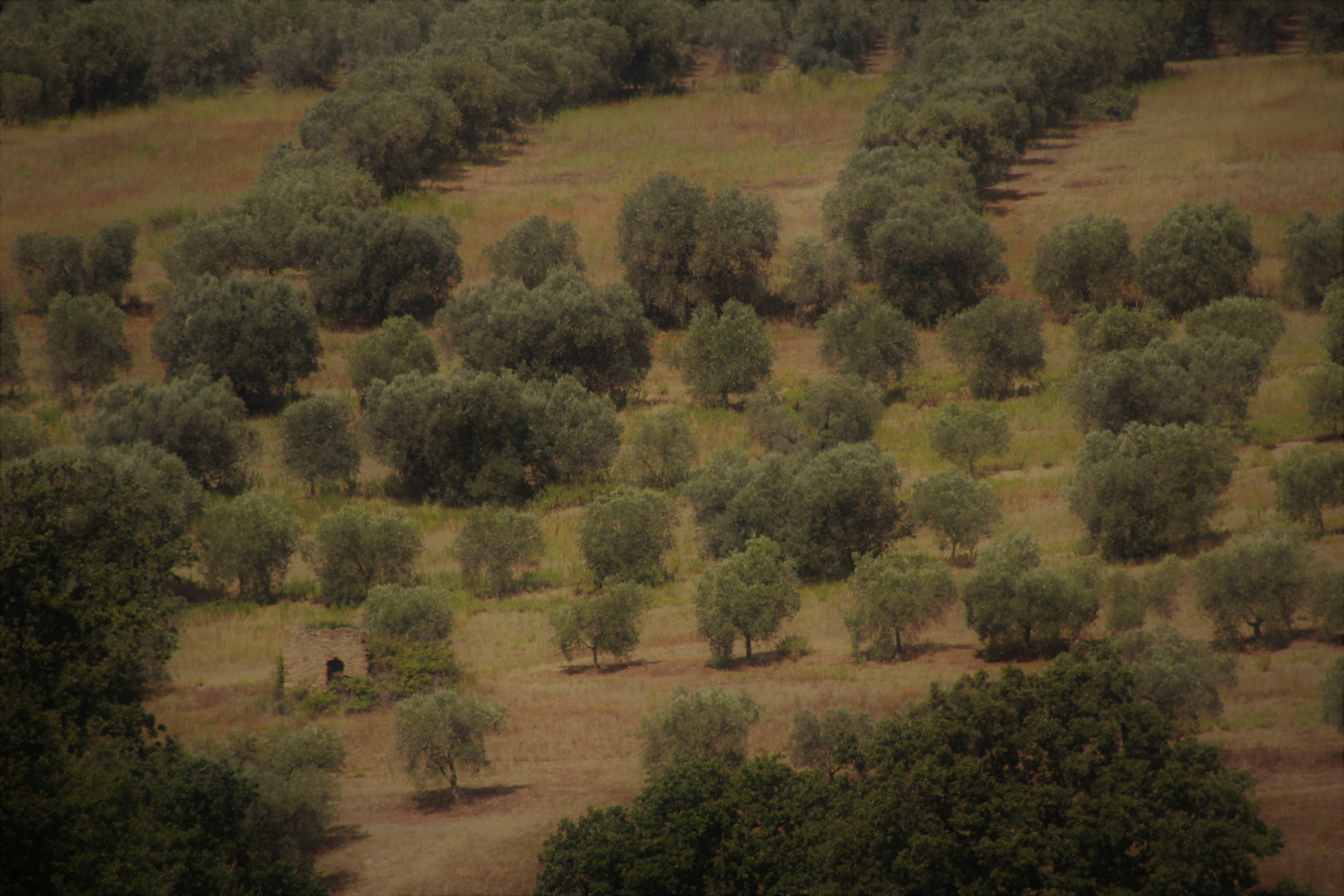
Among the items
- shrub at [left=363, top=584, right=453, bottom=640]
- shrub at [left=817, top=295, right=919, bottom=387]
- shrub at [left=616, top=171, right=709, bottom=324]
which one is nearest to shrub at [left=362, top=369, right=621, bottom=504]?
shrub at [left=817, top=295, right=919, bottom=387]

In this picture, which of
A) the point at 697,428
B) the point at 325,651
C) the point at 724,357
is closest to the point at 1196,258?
the point at 724,357

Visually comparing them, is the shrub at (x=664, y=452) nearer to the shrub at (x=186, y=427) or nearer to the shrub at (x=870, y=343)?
the shrub at (x=870, y=343)

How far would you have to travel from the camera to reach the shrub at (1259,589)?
32094mm

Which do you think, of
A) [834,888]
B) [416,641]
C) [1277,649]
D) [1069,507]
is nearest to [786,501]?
[1069,507]

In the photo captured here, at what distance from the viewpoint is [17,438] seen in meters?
46.9

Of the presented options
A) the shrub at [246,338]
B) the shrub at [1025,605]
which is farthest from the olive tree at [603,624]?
the shrub at [246,338]

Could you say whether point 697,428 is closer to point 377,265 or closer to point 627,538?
point 627,538

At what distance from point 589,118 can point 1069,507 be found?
5449cm

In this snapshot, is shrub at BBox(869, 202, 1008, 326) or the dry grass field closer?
the dry grass field

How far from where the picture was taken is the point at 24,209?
72.9 metres

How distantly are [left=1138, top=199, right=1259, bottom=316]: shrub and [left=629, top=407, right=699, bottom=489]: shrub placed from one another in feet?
68.9

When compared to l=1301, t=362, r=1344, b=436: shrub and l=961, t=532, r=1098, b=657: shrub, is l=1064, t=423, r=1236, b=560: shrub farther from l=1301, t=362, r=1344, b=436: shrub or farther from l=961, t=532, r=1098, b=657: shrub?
l=1301, t=362, r=1344, b=436: shrub

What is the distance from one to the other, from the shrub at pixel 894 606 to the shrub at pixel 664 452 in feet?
37.6

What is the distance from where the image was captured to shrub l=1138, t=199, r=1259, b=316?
54938 mm
